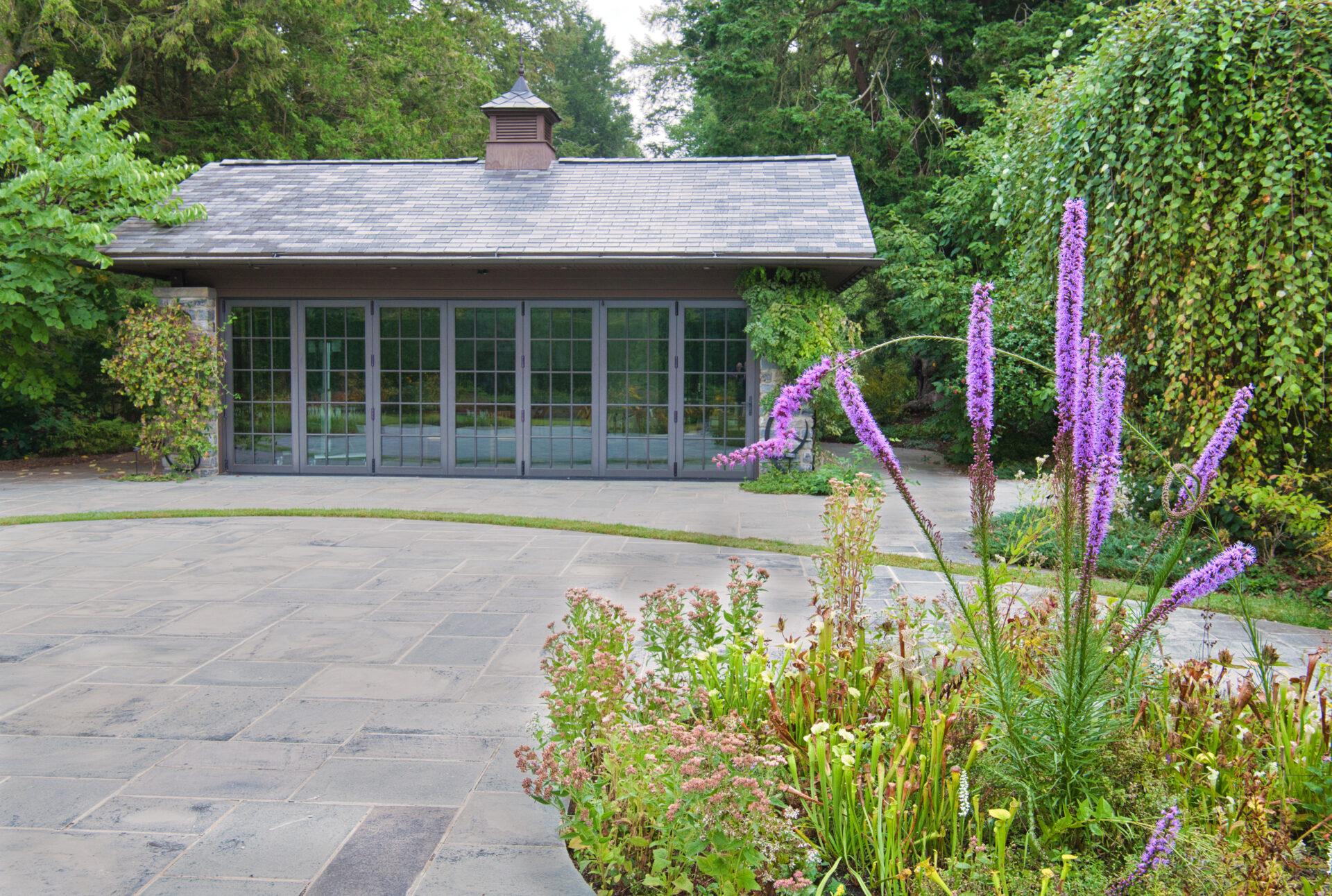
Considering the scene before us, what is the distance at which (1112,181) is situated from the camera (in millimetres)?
5746

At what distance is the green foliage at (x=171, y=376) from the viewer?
10.5 meters

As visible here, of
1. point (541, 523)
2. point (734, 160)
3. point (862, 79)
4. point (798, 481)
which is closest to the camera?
point (541, 523)

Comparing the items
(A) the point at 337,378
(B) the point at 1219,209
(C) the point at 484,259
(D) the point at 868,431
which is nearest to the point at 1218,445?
(D) the point at 868,431

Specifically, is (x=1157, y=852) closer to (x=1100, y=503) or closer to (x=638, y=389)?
(x=1100, y=503)

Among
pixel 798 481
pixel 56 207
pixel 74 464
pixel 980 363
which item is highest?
pixel 56 207

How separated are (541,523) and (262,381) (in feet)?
16.2

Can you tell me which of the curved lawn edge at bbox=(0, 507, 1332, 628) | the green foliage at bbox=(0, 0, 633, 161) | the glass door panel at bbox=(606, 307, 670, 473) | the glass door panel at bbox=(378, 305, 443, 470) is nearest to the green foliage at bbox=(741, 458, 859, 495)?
the glass door panel at bbox=(606, 307, 670, 473)

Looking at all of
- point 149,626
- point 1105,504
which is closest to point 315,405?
point 149,626

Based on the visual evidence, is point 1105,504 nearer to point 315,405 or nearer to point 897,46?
point 315,405

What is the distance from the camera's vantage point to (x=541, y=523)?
796 cm

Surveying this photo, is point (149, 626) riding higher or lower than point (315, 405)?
lower

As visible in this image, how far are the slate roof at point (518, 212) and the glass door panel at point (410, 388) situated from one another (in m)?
0.97

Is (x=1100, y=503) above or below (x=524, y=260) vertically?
below

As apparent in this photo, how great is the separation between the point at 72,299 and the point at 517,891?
1032cm
